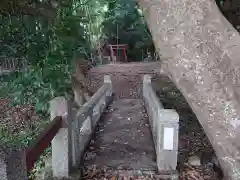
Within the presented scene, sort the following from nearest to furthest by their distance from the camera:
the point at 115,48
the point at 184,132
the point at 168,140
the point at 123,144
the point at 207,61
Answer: the point at 207,61 < the point at 168,140 < the point at 123,144 < the point at 184,132 < the point at 115,48

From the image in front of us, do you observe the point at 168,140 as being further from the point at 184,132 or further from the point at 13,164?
the point at 184,132

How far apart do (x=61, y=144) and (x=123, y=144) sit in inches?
62.3

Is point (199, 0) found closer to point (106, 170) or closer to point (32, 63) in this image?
point (106, 170)

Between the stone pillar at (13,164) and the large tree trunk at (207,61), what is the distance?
130 cm

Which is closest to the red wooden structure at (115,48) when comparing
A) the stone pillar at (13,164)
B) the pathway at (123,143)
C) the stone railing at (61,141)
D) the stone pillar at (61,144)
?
the pathway at (123,143)

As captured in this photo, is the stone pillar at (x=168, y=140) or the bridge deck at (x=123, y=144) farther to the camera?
the bridge deck at (x=123, y=144)

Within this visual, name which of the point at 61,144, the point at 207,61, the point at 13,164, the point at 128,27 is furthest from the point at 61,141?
the point at 128,27

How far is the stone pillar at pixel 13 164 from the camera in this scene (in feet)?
4.22

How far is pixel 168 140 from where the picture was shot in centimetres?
319

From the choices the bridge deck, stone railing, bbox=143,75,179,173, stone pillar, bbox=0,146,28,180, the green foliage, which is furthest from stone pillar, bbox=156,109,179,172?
the green foliage

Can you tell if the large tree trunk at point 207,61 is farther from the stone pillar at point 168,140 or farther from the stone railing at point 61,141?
the stone railing at point 61,141

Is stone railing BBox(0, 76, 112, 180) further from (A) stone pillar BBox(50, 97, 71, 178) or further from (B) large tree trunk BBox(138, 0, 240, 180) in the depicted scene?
(B) large tree trunk BBox(138, 0, 240, 180)

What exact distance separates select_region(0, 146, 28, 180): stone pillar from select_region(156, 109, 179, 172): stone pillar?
201cm

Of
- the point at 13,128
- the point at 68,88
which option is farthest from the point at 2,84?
the point at 68,88
